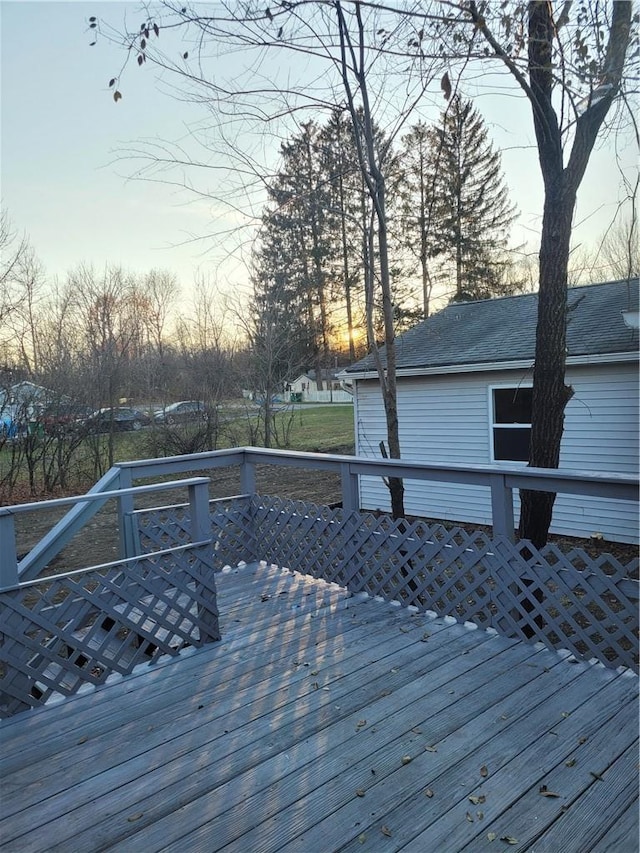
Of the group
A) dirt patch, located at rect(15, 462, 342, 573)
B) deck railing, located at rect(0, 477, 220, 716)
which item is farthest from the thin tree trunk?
dirt patch, located at rect(15, 462, 342, 573)

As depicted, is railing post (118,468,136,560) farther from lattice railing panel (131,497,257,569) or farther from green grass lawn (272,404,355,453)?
green grass lawn (272,404,355,453)

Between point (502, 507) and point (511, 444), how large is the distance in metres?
5.41

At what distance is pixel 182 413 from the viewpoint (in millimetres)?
11875

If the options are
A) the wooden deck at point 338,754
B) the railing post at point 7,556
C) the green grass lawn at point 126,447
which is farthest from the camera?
the green grass lawn at point 126,447

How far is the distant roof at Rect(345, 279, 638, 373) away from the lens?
7.32m

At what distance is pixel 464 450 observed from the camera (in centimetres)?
862

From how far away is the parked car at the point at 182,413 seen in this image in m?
11.6

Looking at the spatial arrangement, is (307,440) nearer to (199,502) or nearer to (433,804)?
Result: (199,502)

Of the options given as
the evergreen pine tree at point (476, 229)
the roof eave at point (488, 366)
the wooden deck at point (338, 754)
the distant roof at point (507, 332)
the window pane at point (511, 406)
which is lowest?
the wooden deck at point (338, 754)

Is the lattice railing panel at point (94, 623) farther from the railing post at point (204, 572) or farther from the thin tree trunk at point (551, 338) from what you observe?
the thin tree trunk at point (551, 338)

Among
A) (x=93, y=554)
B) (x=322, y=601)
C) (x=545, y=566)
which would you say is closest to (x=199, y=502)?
(x=322, y=601)

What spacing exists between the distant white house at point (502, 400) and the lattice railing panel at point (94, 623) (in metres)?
4.38

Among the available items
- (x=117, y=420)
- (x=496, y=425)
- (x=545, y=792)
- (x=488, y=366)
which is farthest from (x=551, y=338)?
(x=117, y=420)

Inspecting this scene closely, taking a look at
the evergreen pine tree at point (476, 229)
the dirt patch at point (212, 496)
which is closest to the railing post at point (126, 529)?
the dirt patch at point (212, 496)
